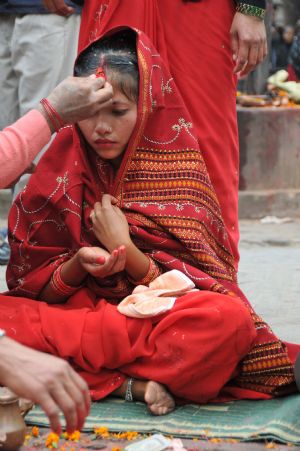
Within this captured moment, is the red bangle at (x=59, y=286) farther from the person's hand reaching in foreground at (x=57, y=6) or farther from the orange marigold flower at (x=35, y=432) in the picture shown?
the person's hand reaching in foreground at (x=57, y=6)

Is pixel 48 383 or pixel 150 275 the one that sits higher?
pixel 48 383

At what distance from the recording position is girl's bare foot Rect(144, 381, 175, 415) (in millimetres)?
3768

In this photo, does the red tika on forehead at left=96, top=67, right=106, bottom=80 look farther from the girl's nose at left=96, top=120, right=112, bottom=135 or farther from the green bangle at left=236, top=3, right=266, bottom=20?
the green bangle at left=236, top=3, right=266, bottom=20

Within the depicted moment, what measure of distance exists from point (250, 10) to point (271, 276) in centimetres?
216

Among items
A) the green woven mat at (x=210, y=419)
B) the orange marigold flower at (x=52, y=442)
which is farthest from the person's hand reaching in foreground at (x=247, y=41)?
the orange marigold flower at (x=52, y=442)

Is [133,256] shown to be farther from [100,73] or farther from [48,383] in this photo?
[48,383]

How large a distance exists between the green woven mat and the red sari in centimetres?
88

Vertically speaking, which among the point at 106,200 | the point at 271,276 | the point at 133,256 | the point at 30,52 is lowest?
the point at 271,276

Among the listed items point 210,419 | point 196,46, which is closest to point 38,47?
point 196,46

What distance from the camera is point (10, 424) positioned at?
325 centimetres

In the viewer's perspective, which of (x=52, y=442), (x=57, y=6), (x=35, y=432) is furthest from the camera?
(x=57, y=6)

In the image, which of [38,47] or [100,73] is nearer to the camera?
[100,73]

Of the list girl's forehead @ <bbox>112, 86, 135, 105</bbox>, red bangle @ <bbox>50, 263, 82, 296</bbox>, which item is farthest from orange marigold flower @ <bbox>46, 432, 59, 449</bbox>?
girl's forehead @ <bbox>112, 86, 135, 105</bbox>

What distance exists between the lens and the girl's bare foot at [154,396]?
12.4ft
